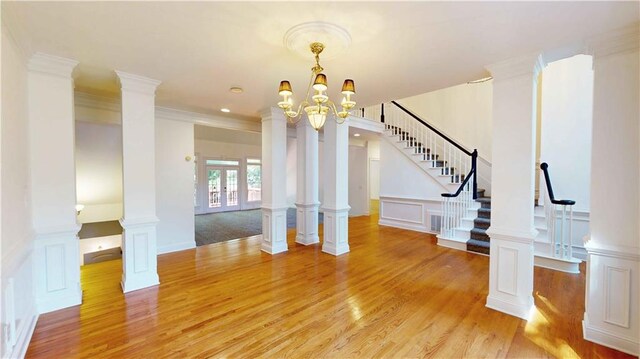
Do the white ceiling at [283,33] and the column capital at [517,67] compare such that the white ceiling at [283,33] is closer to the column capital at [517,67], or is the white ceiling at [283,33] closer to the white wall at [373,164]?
the column capital at [517,67]

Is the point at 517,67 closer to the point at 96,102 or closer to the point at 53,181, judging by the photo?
the point at 53,181

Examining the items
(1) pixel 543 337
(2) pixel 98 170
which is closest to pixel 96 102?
(2) pixel 98 170

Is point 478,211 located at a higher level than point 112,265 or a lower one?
higher

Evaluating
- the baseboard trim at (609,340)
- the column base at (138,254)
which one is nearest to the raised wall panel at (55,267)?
the column base at (138,254)

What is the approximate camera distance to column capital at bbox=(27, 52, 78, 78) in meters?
2.53

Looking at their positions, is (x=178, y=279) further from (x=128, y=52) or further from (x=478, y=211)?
(x=478, y=211)

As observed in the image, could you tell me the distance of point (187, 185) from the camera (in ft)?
16.3

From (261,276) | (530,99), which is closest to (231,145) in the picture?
(261,276)

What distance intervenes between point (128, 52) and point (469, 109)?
23.2ft

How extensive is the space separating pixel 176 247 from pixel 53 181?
2440mm

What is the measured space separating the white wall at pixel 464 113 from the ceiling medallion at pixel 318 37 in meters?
5.59

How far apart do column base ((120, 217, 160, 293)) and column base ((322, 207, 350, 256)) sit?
258 centimetres

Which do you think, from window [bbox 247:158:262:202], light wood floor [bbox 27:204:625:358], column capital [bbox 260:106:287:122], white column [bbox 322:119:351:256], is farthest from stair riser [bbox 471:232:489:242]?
window [bbox 247:158:262:202]

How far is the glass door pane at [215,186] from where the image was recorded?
9.91m
